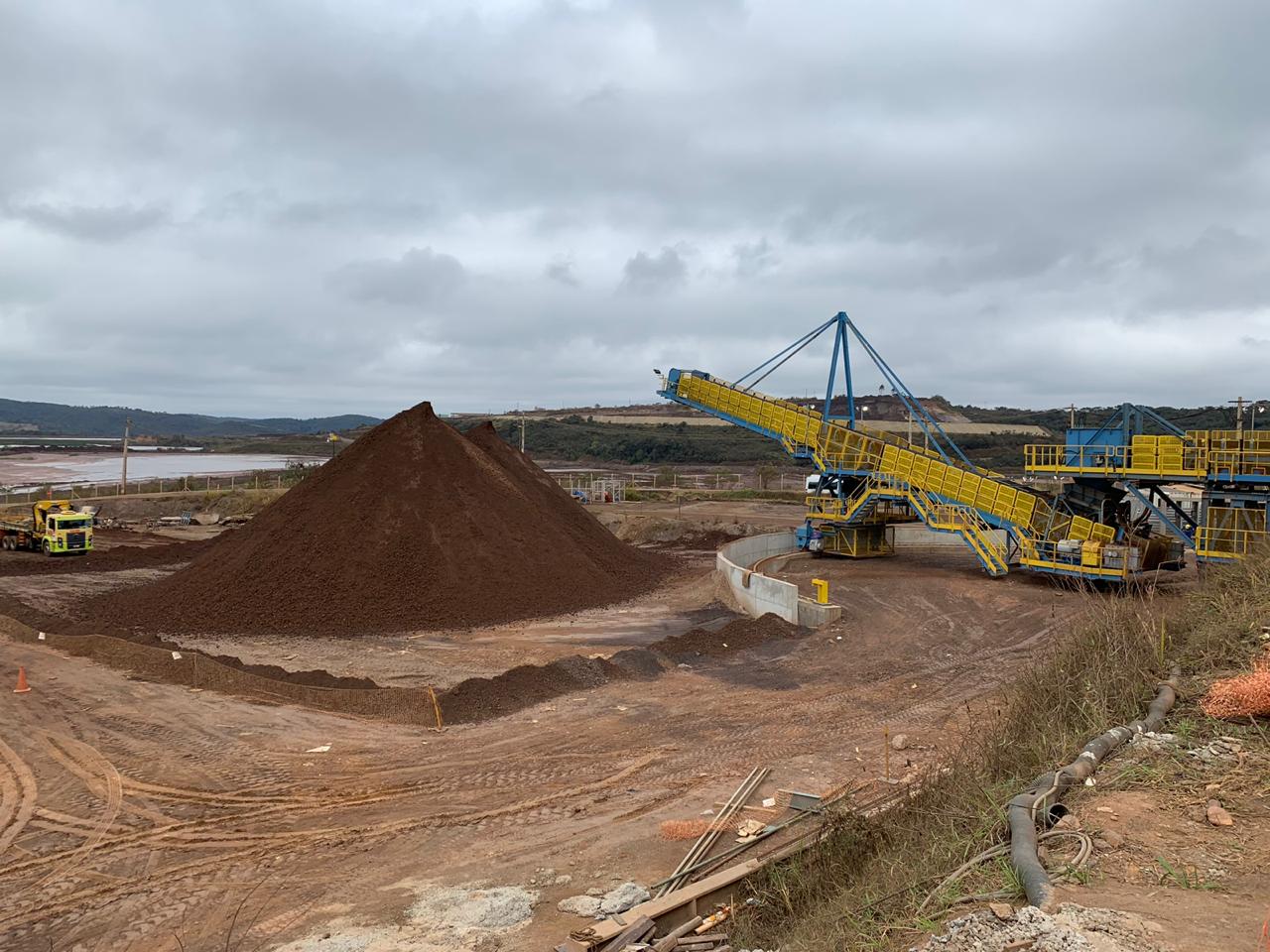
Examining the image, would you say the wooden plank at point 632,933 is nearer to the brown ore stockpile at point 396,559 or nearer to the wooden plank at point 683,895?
the wooden plank at point 683,895

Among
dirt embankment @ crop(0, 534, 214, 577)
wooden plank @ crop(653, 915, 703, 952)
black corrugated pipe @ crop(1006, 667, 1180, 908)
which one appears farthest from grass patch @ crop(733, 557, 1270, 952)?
dirt embankment @ crop(0, 534, 214, 577)

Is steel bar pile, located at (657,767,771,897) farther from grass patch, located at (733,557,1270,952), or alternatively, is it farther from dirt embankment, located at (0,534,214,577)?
dirt embankment, located at (0,534,214,577)

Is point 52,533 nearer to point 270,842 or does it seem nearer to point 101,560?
point 101,560

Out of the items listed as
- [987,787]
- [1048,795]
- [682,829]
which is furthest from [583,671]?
[1048,795]

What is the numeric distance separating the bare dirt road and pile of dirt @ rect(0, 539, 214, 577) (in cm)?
1340

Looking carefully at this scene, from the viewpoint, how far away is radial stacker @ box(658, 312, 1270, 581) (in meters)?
19.9

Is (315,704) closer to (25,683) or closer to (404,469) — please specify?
(25,683)

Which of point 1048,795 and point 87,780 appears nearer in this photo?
point 1048,795

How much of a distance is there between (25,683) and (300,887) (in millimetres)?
9858

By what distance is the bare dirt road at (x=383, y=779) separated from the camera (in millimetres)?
7773

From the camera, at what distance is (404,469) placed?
25.5 meters

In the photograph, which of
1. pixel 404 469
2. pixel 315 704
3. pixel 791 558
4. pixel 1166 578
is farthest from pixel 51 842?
pixel 1166 578

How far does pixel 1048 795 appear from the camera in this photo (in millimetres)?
5590

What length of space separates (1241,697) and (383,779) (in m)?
9.29
